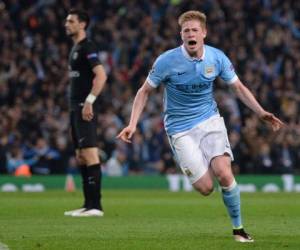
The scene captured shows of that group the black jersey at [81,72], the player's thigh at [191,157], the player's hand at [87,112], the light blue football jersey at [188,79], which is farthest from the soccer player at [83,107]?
the player's thigh at [191,157]

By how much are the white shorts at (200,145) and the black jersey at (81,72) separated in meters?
3.45

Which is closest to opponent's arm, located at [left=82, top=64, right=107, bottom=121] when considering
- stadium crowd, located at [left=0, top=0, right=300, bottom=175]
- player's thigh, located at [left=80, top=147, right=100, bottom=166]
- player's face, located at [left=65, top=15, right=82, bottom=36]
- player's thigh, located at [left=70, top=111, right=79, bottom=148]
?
player's thigh, located at [left=70, top=111, right=79, bottom=148]

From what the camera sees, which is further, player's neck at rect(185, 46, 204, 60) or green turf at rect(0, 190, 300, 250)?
player's neck at rect(185, 46, 204, 60)

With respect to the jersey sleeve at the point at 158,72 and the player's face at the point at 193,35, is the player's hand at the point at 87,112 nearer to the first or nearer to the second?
the jersey sleeve at the point at 158,72

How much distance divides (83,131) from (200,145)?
348 centimetres

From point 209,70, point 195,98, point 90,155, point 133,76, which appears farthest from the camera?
point 133,76

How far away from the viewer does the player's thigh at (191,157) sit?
32.0 ft

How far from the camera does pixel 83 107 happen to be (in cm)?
1289

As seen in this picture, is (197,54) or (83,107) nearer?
(197,54)

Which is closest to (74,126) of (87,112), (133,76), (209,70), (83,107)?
(83,107)

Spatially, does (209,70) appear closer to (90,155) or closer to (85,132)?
(85,132)

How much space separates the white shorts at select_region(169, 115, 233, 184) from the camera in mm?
9695

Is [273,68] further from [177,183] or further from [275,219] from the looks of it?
[275,219]

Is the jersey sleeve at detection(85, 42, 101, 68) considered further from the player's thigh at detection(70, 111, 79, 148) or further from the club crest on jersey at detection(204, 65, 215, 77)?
the club crest on jersey at detection(204, 65, 215, 77)
